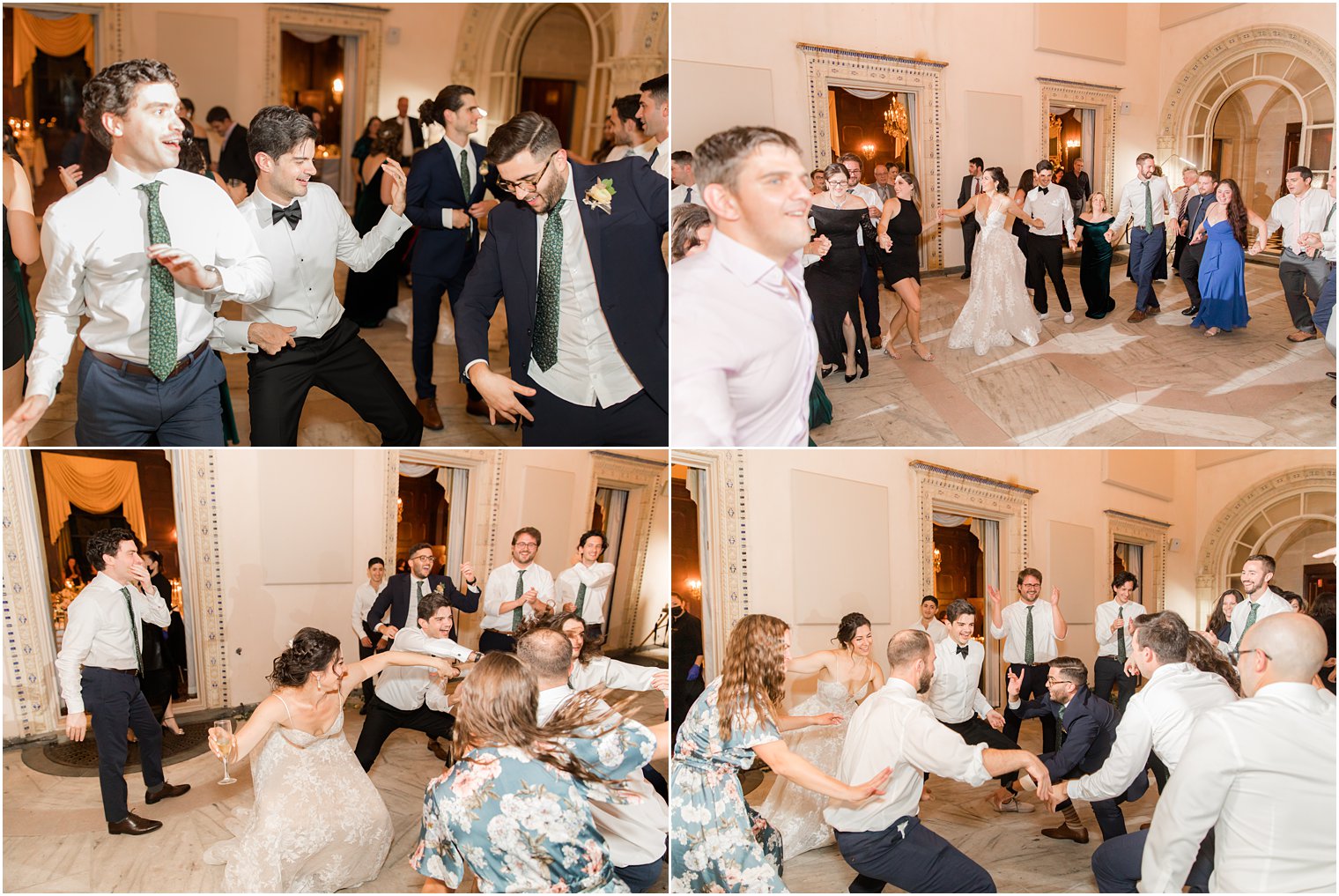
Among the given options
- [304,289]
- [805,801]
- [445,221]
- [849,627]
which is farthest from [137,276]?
[805,801]

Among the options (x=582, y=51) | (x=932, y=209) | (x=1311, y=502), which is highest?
(x=582, y=51)

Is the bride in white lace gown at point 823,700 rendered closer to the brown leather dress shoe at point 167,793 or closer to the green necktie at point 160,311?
the brown leather dress shoe at point 167,793

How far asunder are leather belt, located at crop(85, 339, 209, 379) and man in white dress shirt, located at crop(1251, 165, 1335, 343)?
4.22 m

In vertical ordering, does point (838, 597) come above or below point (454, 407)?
below

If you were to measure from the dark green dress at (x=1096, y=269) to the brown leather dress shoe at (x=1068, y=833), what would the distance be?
2.20m

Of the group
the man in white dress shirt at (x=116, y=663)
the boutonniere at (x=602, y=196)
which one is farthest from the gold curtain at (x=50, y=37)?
the boutonniere at (x=602, y=196)

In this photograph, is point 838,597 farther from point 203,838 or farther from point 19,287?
point 19,287

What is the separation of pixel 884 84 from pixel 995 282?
2.96 feet

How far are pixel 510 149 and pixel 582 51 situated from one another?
2.37 m

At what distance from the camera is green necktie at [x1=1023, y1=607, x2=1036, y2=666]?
4.25 metres

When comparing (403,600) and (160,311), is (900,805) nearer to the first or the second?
(403,600)

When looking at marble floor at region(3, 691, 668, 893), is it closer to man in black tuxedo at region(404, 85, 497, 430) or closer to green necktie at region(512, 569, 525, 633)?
green necktie at region(512, 569, 525, 633)

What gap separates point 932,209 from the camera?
Answer: 4.21 metres

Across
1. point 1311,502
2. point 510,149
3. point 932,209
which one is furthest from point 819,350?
point 1311,502
